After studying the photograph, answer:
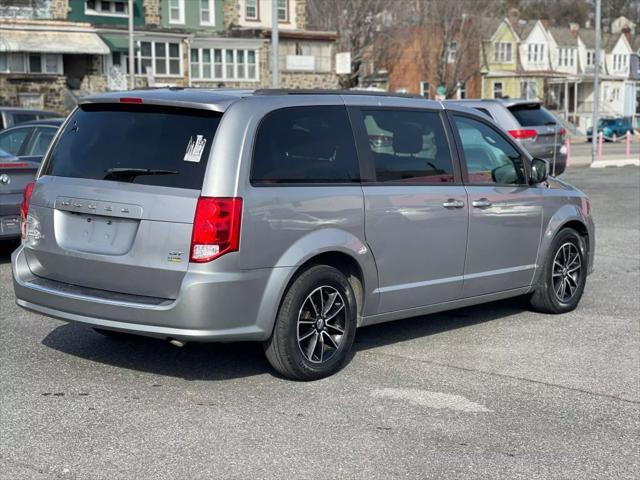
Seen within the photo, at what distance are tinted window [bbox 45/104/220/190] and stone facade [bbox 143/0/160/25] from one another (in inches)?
2134

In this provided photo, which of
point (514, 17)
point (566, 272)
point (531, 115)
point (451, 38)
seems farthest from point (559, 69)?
point (566, 272)

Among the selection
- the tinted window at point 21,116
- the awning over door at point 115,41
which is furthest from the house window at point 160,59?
the tinted window at point 21,116

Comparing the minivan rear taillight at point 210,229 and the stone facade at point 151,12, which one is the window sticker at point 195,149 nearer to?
the minivan rear taillight at point 210,229

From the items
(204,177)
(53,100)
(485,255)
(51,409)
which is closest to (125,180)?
(204,177)

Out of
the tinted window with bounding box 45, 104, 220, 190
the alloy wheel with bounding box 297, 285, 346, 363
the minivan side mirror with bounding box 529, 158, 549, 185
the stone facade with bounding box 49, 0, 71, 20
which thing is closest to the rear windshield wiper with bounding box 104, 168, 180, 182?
the tinted window with bounding box 45, 104, 220, 190

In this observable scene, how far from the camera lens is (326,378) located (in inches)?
257

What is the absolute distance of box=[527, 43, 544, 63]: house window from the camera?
8431cm

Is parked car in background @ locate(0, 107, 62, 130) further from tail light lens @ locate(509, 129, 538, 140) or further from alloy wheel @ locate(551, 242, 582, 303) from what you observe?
alloy wheel @ locate(551, 242, 582, 303)

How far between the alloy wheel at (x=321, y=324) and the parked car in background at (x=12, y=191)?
5.61 metres

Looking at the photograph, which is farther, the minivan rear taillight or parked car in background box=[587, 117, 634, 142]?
parked car in background box=[587, 117, 634, 142]

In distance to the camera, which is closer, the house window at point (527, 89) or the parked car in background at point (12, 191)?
the parked car in background at point (12, 191)

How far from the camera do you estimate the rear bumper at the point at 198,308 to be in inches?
230

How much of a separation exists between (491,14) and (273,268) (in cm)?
7188

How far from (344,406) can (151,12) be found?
2203 inches
